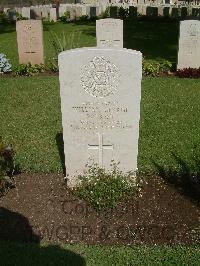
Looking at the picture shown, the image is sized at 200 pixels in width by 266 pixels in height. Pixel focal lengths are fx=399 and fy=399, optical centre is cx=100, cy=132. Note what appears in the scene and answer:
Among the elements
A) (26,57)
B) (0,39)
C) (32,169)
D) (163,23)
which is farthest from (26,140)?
(163,23)

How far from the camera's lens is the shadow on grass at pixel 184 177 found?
19.0 feet

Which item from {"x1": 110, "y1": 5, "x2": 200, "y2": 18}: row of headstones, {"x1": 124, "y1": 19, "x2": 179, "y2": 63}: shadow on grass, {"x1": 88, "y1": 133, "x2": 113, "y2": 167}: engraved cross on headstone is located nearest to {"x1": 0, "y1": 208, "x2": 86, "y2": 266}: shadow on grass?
{"x1": 88, "y1": 133, "x2": 113, "y2": 167}: engraved cross on headstone

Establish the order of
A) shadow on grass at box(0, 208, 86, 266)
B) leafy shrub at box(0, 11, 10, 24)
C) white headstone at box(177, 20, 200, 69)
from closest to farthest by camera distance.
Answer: shadow on grass at box(0, 208, 86, 266), white headstone at box(177, 20, 200, 69), leafy shrub at box(0, 11, 10, 24)

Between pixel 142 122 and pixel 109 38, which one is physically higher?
pixel 109 38

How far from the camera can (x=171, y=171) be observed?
6371 millimetres

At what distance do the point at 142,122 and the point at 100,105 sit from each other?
11.1 ft

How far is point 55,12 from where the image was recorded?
2670cm

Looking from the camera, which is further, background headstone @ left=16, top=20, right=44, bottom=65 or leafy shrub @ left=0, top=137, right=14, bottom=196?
background headstone @ left=16, top=20, right=44, bottom=65

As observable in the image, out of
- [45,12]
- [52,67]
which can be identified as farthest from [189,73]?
[45,12]

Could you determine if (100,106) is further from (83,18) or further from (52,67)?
(83,18)

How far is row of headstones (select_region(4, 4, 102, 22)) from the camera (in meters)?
26.8

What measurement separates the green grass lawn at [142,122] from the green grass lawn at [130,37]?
367 centimetres

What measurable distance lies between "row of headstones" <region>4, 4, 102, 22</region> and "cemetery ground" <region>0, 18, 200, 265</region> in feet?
60.6

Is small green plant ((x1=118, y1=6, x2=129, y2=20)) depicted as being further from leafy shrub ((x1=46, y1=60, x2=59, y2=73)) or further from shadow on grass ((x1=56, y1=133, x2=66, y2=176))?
shadow on grass ((x1=56, y1=133, x2=66, y2=176))
